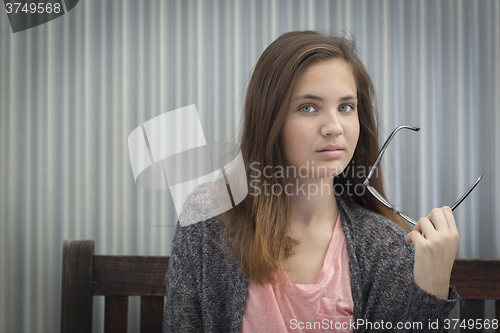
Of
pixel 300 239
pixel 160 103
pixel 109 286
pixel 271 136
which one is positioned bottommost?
pixel 109 286

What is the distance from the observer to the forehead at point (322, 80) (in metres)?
0.64

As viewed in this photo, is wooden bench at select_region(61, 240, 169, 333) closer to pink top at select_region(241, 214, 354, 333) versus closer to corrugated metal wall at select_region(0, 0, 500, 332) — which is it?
corrugated metal wall at select_region(0, 0, 500, 332)

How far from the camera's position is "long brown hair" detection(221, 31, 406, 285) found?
65cm

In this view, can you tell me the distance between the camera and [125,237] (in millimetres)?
967

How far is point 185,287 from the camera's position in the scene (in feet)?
2.35

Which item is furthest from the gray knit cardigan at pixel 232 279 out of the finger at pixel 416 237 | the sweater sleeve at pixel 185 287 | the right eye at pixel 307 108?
the right eye at pixel 307 108

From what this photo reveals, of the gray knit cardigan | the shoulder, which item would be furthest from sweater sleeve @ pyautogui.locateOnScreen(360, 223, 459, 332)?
the shoulder

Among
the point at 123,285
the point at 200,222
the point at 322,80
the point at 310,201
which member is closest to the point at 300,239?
the point at 310,201

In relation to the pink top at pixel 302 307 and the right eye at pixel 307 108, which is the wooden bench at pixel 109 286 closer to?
the pink top at pixel 302 307

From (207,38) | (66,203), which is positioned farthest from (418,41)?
(66,203)

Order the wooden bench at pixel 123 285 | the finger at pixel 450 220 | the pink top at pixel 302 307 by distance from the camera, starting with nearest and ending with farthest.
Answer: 1. the finger at pixel 450 220
2. the pink top at pixel 302 307
3. the wooden bench at pixel 123 285

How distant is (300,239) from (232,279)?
0.16 metres

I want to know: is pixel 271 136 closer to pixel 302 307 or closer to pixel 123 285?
pixel 302 307

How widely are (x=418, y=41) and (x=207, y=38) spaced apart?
0.56 meters
